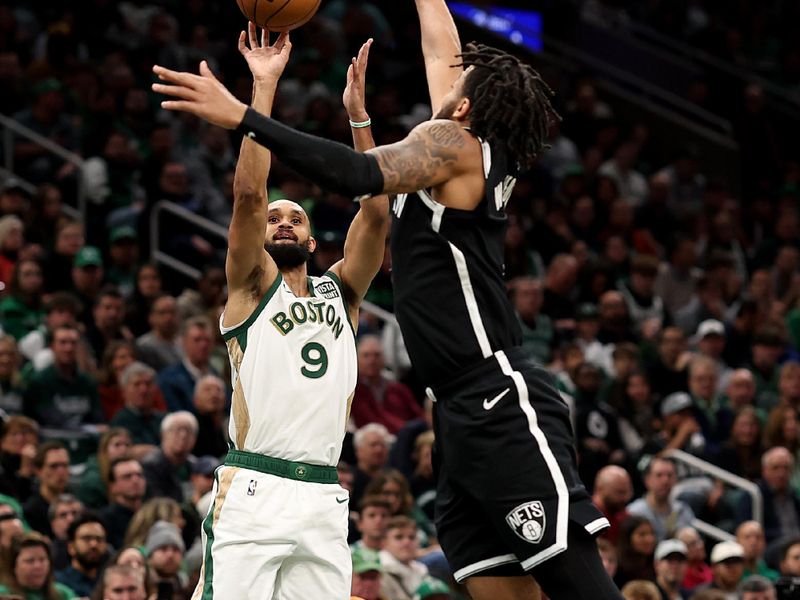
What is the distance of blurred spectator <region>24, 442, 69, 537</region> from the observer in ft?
32.4

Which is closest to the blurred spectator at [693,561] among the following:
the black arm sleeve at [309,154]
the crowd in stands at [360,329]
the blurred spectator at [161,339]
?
Result: the crowd in stands at [360,329]

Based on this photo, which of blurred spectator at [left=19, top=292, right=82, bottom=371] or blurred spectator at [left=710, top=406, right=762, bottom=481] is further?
blurred spectator at [left=710, top=406, right=762, bottom=481]

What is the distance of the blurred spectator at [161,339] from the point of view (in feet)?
39.2

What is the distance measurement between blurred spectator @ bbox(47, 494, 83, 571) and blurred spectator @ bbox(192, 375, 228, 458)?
5.30 feet

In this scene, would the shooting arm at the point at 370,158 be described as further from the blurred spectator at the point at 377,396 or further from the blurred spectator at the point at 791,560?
the blurred spectator at the point at 377,396

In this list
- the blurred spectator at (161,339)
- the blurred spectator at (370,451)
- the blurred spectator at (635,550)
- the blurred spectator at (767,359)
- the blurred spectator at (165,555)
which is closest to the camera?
the blurred spectator at (165,555)

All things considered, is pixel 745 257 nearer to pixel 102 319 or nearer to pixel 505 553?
pixel 102 319

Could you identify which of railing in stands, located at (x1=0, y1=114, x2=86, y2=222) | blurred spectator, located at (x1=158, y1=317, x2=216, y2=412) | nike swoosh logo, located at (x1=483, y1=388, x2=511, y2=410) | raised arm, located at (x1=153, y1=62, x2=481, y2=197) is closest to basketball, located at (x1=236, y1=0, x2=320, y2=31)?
raised arm, located at (x1=153, y1=62, x2=481, y2=197)

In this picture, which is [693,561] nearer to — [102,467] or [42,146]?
[102,467]

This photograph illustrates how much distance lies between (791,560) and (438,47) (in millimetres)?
5896

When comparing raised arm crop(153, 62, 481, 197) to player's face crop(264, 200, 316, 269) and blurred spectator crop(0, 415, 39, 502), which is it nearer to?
player's face crop(264, 200, 316, 269)

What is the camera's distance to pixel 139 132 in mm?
14492

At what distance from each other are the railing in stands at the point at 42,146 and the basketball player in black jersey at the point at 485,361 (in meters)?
8.26

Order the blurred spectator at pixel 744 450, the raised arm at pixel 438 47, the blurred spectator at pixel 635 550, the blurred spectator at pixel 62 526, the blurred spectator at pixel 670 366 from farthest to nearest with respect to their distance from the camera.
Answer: the blurred spectator at pixel 670 366, the blurred spectator at pixel 744 450, the blurred spectator at pixel 635 550, the blurred spectator at pixel 62 526, the raised arm at pixel 438 47
